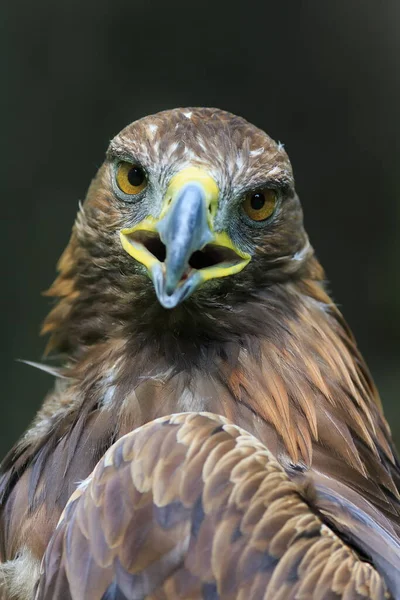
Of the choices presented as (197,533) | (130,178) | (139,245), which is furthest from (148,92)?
(197,533)

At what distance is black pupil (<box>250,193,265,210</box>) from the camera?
2.21m

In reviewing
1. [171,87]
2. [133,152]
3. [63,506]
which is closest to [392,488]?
[63,506]

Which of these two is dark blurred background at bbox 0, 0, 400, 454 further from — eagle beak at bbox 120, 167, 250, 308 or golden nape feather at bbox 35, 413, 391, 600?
golden nape feather at bbox 35, 413, 391, 600

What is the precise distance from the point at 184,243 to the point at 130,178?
0.45 m

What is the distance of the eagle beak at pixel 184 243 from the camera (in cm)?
185

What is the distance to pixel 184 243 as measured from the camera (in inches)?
73.1

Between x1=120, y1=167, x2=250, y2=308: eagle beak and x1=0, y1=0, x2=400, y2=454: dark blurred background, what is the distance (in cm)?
354

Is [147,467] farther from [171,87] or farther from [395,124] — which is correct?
[395,124]

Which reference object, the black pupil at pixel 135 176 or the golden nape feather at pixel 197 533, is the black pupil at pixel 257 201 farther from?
the golden nape feather at pixel 197 533

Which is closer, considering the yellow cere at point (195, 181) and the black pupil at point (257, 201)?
the yellow cere at point (195, 181)

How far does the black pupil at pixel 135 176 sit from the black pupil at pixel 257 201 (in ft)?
1.00

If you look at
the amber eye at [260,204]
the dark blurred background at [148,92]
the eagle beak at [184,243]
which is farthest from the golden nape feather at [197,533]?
the dark blurred background at [148,92]

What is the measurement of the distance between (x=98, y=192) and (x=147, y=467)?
3.08ft

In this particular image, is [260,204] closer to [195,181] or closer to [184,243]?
[195,181]
